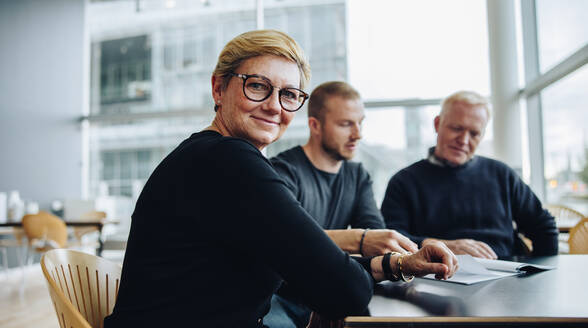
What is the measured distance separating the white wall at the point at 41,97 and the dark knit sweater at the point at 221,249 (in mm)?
5859

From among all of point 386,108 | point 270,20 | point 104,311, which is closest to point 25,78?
point 270,20

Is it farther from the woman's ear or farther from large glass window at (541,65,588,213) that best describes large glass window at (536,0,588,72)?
the woman's ear

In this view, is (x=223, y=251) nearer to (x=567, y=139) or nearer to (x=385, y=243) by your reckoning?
(x=385, y=243)

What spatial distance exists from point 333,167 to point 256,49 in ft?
3.36

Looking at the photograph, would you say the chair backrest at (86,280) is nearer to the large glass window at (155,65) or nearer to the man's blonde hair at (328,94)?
the man's blonde hair at (328,94)

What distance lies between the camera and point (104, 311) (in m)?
1.13

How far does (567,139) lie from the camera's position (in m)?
3.70

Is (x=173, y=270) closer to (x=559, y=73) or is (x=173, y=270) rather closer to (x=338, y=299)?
(x=338, y=299)

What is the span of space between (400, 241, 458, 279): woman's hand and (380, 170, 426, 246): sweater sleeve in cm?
93

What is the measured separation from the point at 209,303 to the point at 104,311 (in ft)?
1.79

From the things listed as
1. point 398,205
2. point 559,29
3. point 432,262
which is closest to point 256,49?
point 432,262

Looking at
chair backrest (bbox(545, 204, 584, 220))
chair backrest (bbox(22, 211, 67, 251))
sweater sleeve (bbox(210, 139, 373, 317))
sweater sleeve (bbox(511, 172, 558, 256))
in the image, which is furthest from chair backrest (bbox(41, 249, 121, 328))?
chair backrest (bbox(22, 211, 67, 251))

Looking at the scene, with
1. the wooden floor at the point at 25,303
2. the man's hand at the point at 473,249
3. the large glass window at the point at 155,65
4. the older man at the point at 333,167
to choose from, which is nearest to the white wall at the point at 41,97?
the large glass window at the point at 155,65

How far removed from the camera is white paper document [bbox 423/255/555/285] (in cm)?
101
